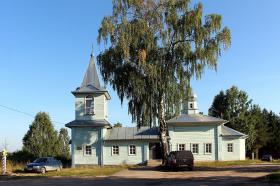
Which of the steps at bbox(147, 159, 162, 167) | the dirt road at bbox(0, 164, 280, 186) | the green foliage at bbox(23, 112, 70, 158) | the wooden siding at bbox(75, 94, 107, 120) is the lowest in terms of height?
the steps at bbox(147, 159, 162, 167)

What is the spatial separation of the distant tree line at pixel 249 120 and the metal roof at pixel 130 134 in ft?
106

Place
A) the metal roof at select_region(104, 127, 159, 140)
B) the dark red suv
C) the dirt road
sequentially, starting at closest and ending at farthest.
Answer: the dirt road
the dark red suv
the metal roof at select_region(104, 127, 159, 140)

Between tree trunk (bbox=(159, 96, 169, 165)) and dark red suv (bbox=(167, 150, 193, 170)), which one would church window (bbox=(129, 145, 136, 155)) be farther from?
dark red suv (bbox=(167, 150, 193, 170))

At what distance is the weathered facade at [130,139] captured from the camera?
1967 inches

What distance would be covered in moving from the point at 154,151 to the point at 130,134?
3237 mm

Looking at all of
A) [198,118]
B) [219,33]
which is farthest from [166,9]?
[198,118]

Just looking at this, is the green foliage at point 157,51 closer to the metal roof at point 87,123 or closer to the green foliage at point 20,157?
the metal roof at point 87,123

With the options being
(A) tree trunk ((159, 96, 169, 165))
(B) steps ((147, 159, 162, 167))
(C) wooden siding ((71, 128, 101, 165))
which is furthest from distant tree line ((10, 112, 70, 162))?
(A) tree trunk ((159, 96, 169, 165))

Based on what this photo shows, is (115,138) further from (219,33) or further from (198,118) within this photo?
(219,33)

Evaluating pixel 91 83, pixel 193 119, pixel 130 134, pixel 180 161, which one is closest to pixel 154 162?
pixel 130 134

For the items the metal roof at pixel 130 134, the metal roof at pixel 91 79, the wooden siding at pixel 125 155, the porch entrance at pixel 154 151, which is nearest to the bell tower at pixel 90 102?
the metal roof at pixel 91 79

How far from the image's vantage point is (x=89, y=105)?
5103 cm

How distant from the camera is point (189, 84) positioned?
1663 inches

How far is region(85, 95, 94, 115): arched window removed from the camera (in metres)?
50.8
